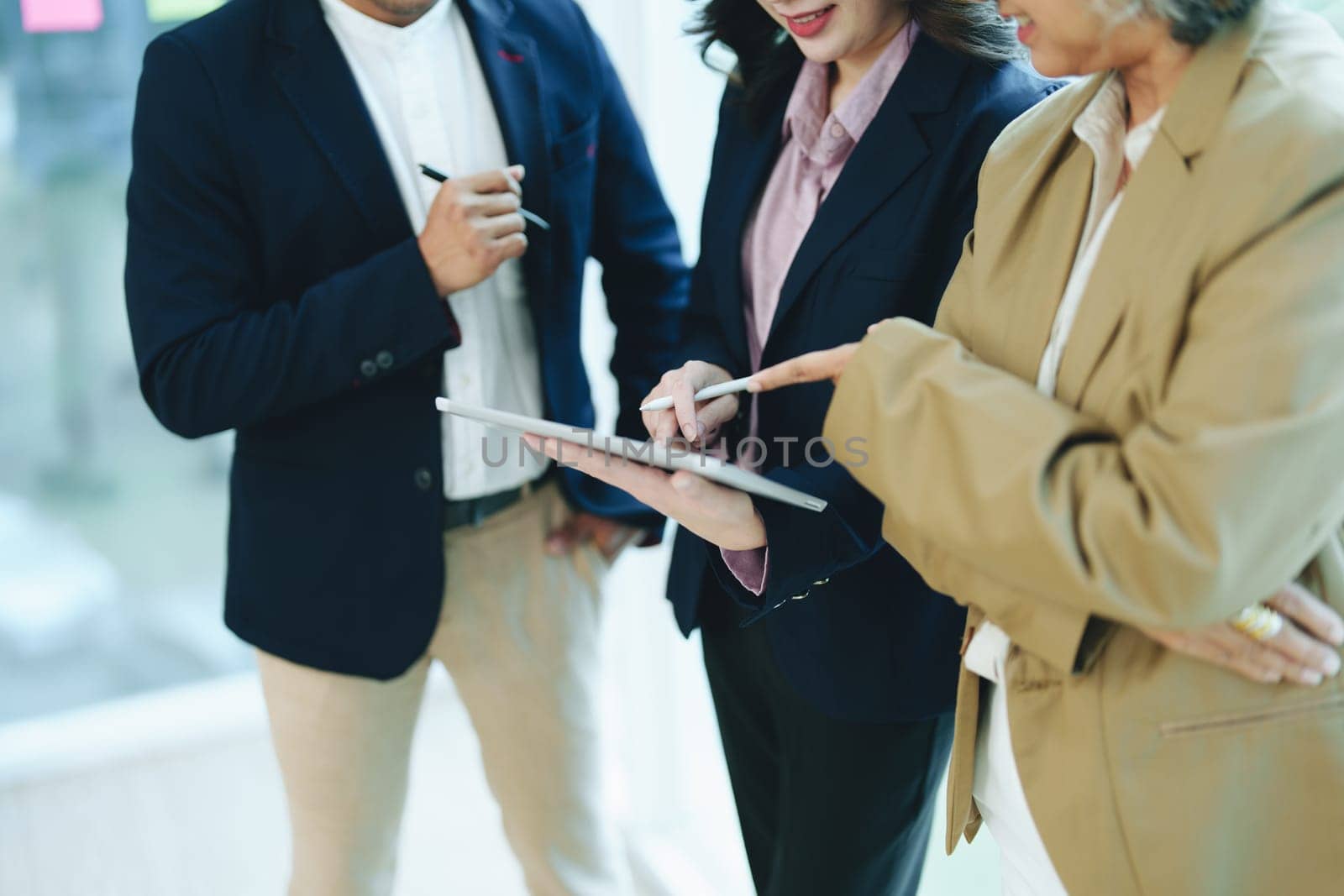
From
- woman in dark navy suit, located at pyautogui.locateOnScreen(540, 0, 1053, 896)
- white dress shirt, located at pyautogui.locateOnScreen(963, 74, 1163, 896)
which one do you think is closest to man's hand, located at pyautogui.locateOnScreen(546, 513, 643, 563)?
woman in dark navy suit, located at pyautogui.locateOnScreen(540, 0, 1053, 896)

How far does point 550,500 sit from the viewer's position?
1728 mm

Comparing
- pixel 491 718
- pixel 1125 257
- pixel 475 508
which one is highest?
pixel 1125 257

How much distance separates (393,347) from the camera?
143 centimetres

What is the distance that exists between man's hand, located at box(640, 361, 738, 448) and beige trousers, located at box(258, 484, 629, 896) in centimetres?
44

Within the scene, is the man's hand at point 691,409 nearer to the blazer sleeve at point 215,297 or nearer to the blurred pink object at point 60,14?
the blazer sleeve at point 215,297

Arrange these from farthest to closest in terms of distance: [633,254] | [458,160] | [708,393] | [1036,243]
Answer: [633,254], [458,160], [708,393], [1036,243]

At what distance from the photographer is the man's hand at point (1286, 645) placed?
2.90 ft

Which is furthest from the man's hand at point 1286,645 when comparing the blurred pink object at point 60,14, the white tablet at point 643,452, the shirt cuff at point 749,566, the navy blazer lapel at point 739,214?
the blurred pink object at point 60,14

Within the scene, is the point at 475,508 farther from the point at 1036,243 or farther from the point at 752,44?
the point at 1036,243

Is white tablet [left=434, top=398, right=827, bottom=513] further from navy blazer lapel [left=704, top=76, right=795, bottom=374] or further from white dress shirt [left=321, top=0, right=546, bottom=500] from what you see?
white dress shirt [left=321, top=0, right=546, bottom=500]

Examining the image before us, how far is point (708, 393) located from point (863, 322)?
0.18 m

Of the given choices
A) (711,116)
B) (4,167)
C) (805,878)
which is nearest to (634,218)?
(711,116)

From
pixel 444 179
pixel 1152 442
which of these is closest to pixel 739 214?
pixel 444 179

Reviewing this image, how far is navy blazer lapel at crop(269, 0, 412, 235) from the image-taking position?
1429 mm
